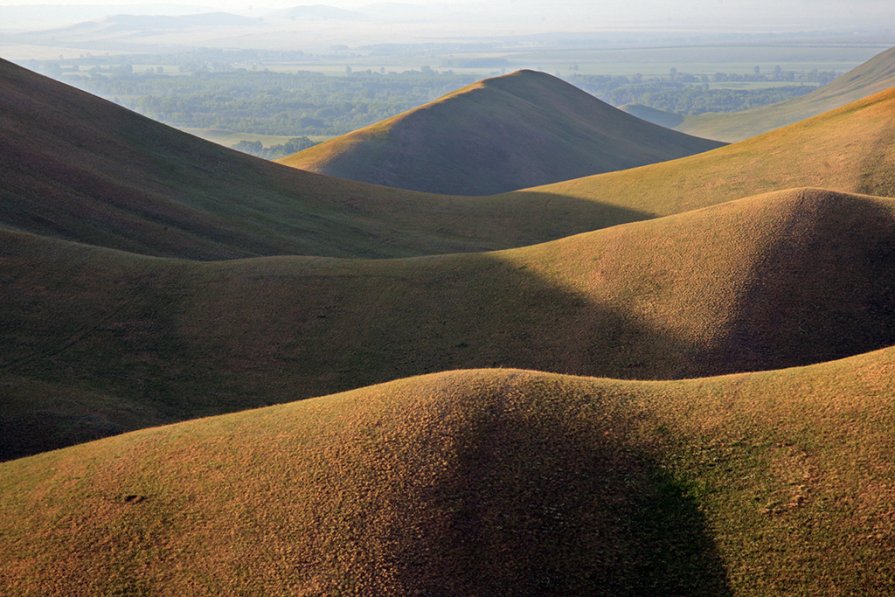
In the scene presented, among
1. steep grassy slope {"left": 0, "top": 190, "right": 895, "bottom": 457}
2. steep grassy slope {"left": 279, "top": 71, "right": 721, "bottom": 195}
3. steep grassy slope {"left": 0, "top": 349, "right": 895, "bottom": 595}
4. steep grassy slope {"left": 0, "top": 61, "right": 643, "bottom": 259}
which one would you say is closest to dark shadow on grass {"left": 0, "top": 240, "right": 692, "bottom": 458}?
steep grassy slope {"left": 0, "top": 190, "right": 895, "bottom": 457}

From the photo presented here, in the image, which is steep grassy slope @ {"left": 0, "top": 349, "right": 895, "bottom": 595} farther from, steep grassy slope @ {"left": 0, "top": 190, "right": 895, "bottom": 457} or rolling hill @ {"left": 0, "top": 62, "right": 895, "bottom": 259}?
rolling hill @ {"left": 0, "top": 62, "right": 895, "bottom": 259}

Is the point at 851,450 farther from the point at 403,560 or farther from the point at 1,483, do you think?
the point at 1,483

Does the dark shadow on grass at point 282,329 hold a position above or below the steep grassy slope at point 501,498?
below

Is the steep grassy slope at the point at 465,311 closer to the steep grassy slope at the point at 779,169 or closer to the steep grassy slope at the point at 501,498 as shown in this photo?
the steep grassy slope at the point at 501,498

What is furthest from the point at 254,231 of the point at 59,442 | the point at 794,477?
the point at 794,477

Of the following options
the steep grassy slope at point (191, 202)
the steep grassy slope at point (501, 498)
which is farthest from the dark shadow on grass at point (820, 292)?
the steep grassy slope at point (191, 202)
